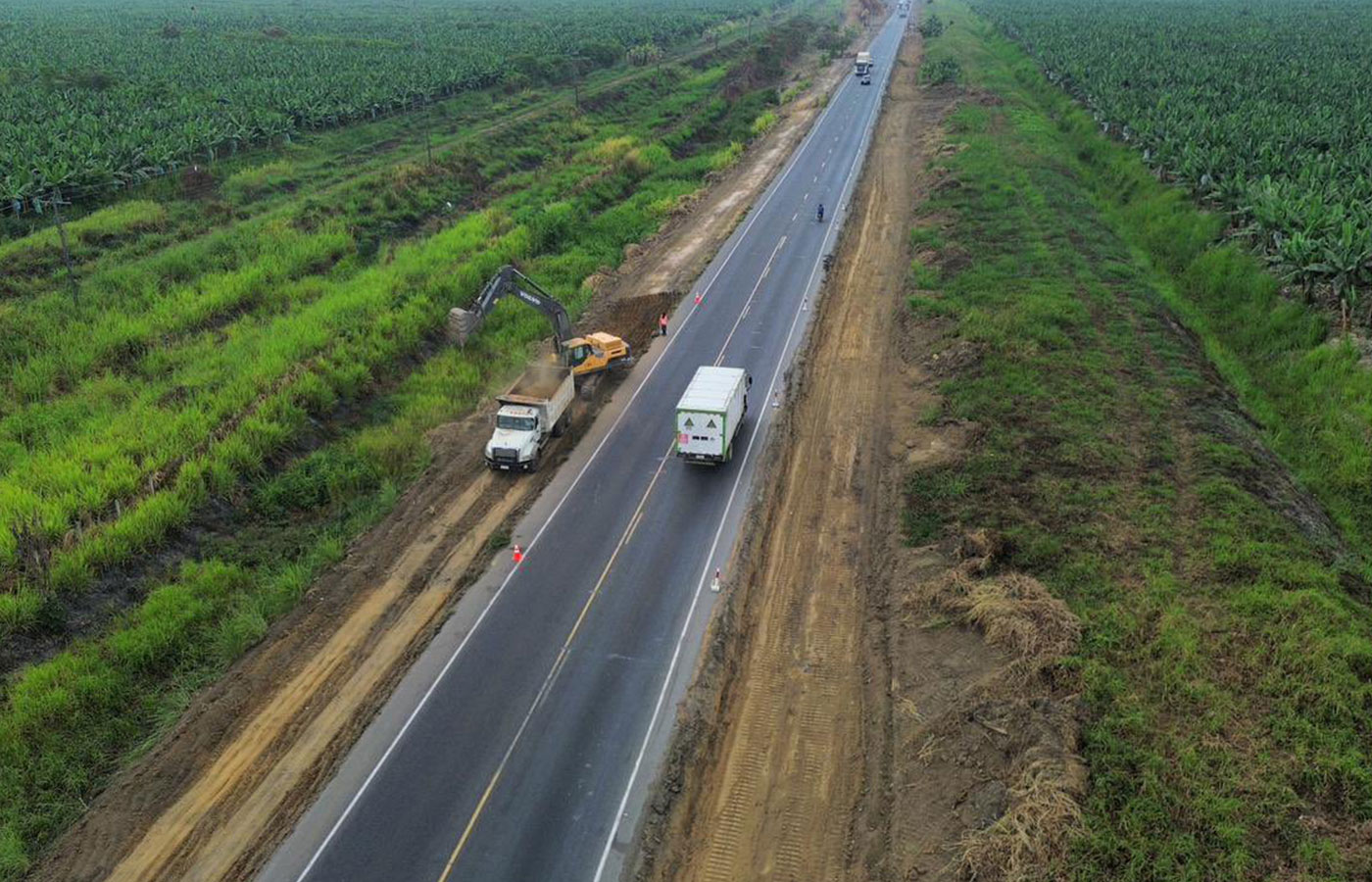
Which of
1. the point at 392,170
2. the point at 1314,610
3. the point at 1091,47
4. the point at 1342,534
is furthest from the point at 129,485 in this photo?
the point at 1091,47

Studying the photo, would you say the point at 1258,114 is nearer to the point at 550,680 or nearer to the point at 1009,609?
the point at 1009,609

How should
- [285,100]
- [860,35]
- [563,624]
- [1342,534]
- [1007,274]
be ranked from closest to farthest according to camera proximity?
[563,624] < [1342,534] < [1007,274] < [285,100] < [860,35]

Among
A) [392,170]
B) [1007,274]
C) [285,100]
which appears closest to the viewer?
[1007,274]

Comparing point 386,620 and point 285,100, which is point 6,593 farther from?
point 285,100

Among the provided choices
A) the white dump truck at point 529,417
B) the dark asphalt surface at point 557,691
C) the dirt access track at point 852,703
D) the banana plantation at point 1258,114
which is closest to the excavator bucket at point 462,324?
the white dump truck at point 529,417

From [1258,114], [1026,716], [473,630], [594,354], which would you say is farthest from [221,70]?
[1026,716]
